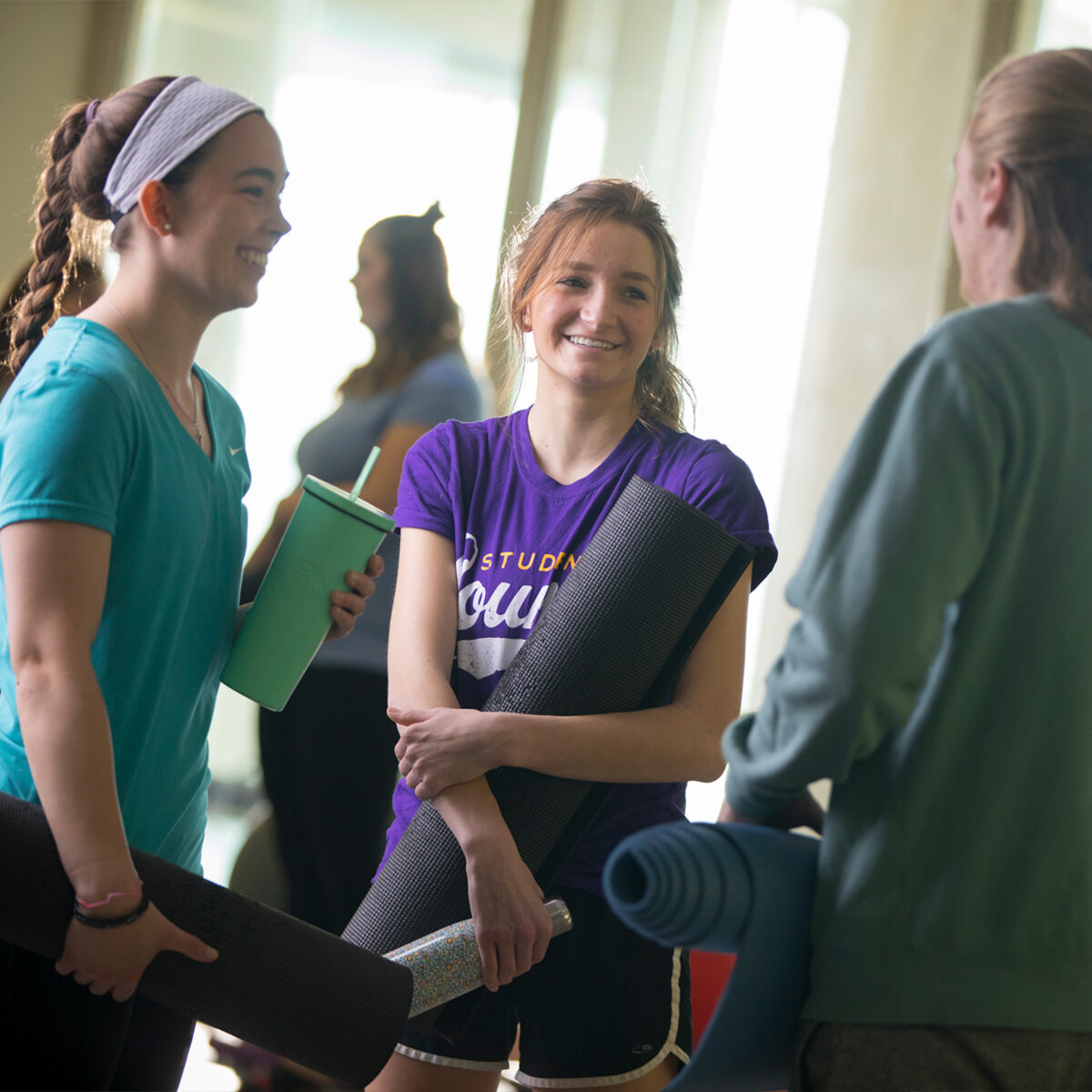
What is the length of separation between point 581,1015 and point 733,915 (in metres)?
0.40

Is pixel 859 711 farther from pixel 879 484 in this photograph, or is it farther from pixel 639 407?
pixel 639 407

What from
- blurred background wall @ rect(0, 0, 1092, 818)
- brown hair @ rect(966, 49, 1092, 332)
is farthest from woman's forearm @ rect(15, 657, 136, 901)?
blurred background wall @ rect(0, 0, 1092, 818)

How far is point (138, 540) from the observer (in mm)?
957

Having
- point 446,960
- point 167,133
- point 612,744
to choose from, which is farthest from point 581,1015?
point 167,133

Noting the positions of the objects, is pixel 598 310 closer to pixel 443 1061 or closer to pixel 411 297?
pixel 443 1061

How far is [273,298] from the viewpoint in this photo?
3357 millimetres

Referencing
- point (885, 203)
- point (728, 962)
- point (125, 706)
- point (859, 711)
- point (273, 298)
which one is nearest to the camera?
point (859, 711)

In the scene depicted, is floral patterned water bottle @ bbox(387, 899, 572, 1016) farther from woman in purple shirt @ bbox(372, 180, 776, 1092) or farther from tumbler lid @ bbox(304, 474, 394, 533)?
tumbler lid @ bbox(304, 474, 394, 533)

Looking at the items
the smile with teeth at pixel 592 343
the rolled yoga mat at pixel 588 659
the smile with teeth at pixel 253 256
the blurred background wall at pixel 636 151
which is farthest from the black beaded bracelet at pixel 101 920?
the blurred background wall at pixel 636 151

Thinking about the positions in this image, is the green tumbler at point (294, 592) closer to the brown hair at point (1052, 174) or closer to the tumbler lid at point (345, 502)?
the tumbler lid at point (345, 502)

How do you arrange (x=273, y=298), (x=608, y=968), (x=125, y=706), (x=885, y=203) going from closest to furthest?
(x=125, y=706), (x=608, y=968), (x=885, y=203), (x=273, y=298)

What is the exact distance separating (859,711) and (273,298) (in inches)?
118

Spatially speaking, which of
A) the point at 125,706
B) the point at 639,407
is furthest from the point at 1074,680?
the point at 125,706

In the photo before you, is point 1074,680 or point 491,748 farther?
point 491,748
